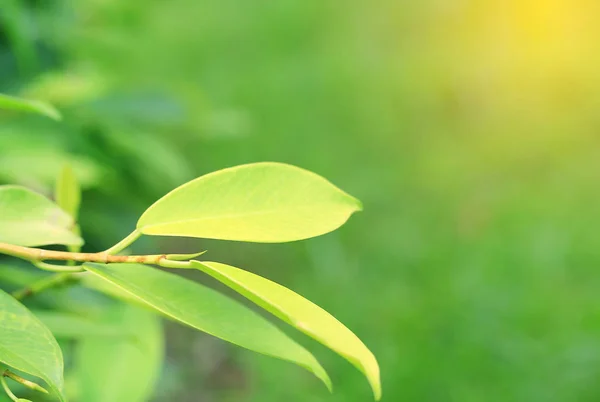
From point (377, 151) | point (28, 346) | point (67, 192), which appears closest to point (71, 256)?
point (28, 346)

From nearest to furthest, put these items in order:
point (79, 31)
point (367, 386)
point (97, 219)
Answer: point (97, 219)
point (79, 31)
point (367, 386)

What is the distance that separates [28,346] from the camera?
1.06 ft

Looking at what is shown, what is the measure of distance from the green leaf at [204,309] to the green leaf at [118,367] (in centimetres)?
17

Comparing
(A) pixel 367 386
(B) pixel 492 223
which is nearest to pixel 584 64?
(B) pixel 492 223

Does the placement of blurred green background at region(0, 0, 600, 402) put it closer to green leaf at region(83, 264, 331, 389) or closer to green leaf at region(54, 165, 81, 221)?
green leaf at region(54, 165, 81, 221)

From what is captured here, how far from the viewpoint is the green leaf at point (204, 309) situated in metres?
0.33

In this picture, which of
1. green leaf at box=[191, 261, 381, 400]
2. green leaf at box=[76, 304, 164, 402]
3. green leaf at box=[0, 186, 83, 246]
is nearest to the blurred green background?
green leaf at box=[76, 304, 164, 402]

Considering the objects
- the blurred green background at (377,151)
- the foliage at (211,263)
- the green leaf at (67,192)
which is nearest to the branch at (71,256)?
the foliage at (211,263)

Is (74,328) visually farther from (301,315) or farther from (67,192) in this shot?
(301,315)

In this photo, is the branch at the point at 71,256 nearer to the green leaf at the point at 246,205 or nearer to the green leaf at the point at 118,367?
the green leaf at the point at 246,205

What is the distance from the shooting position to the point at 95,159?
0.99 m

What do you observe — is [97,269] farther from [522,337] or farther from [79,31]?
[522,337]

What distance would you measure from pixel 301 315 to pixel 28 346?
0.43 feet

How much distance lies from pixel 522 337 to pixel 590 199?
0.65 meters
